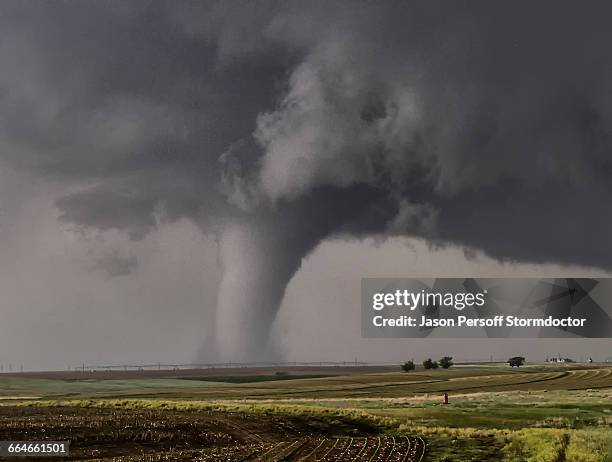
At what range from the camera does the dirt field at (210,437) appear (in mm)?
48344

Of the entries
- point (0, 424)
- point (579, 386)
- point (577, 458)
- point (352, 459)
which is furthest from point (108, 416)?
point (579, 386)

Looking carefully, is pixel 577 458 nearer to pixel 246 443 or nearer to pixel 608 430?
pixel 608 430

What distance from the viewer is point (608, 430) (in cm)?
6122

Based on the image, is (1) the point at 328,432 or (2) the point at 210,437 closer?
(2) the point at 210,437

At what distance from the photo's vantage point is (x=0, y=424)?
6794cm

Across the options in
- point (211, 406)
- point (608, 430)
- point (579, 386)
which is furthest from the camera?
point (579, 386)

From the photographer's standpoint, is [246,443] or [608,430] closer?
[246,443]

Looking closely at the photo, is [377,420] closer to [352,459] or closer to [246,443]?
[246,443]

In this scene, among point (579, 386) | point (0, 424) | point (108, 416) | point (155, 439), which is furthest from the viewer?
point (579, 386)

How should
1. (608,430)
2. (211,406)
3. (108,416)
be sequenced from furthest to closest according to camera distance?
(211,406), (108,416), (608,430)

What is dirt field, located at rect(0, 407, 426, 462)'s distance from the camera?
4834cm

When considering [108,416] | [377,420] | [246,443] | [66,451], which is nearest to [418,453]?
[246,443]

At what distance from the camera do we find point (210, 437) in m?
57.6

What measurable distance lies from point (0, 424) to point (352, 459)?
134 feet
